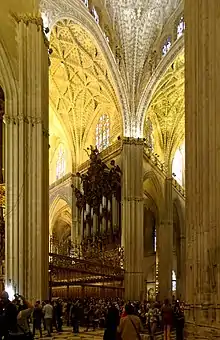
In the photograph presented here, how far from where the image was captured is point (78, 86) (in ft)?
130

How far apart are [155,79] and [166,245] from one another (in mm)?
10564

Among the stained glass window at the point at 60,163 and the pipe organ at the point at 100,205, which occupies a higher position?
the stained glass window at the point at 60,163

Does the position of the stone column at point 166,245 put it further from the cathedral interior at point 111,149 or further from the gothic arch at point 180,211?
the gothic arch at point 180,211

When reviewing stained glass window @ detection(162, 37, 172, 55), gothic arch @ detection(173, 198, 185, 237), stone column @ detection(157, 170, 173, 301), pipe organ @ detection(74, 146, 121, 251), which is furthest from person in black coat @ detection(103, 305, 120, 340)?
gothic arch @ detection(173, 198, 185, 237)

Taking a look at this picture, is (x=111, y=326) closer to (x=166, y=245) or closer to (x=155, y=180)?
(x=155, y=180)

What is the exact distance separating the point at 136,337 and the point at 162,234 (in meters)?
30.9

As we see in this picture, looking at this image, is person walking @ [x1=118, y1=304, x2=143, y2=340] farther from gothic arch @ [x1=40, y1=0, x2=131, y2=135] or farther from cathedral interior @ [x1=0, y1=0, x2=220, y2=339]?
gothic arch @ [x1=40, y1=0, x2=131, y2=135]

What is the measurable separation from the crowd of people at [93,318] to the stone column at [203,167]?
1.08 meters

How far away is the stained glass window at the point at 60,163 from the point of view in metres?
45.5

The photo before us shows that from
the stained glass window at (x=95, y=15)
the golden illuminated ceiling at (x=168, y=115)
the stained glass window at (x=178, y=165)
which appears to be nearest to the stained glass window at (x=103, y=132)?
the golden illuminated ceiling at (x=168, y=115)

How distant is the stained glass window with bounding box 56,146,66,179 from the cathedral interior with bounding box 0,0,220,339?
0.52 feet

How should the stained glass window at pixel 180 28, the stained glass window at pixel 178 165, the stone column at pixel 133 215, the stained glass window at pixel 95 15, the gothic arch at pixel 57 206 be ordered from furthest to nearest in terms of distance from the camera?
the stained glass window at pixel 178 165 < the gothic arch at pixel 57 206 < the stone column at pixel 133 215 < the stained glass window at pixel 180 28 < the stained glass window at pixel 95 15

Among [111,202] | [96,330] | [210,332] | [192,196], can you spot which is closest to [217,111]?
[192,196]

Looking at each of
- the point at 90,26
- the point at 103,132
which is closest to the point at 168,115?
the point at 103,132
